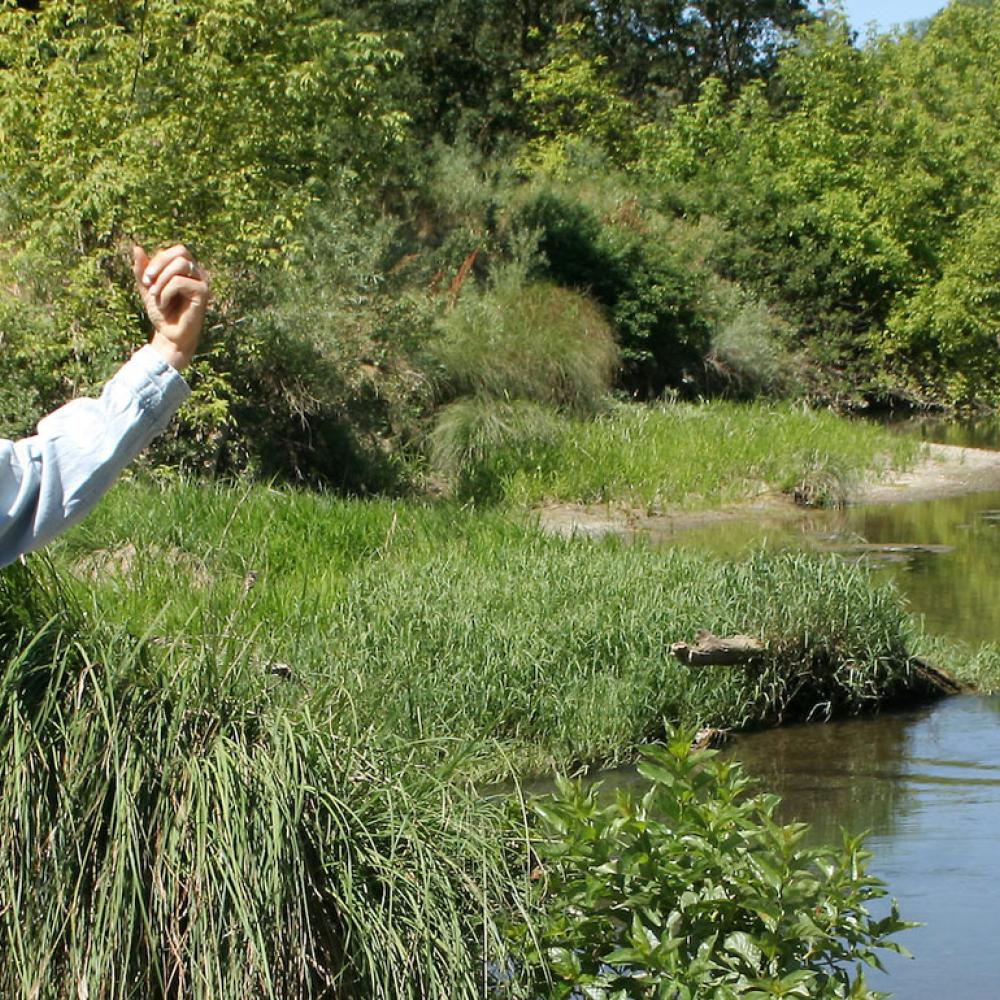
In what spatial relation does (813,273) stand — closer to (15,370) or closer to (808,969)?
(15,370)

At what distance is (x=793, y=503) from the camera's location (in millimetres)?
18516

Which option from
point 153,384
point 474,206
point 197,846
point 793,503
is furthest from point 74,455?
point 474,206

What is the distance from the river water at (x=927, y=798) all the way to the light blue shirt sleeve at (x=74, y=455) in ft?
13.1

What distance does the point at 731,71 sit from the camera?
40469 mm

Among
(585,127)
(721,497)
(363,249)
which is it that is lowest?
(721,497)

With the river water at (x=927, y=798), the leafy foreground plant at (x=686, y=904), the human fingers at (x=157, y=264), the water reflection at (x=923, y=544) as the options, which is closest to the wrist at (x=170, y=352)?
the human fingers at (x=157, y=264)

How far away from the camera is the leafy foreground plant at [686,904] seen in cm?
371

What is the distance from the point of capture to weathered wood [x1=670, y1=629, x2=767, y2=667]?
7297 mm

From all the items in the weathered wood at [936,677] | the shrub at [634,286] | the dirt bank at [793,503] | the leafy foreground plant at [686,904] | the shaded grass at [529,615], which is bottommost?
the dirt bank at [793,503]

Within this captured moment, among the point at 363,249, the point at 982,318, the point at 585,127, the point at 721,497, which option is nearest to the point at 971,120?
the point at 982,318

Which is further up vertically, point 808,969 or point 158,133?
point 158,133

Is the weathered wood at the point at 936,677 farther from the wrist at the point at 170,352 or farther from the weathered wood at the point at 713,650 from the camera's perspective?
the wrist at the point at 170,352

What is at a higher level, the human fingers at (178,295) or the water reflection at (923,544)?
the human fingers at (178,295)

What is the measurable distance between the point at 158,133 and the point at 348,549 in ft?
14.8
